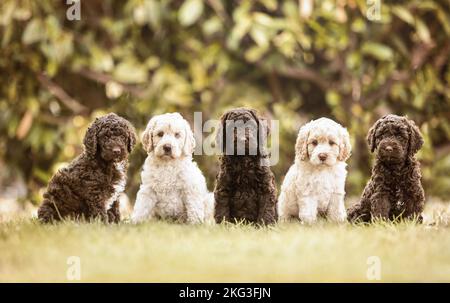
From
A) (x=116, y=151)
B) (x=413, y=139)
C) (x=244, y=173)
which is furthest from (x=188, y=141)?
(x=413, y=139)

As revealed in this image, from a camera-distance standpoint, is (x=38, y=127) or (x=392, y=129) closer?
(x=392, y=129)

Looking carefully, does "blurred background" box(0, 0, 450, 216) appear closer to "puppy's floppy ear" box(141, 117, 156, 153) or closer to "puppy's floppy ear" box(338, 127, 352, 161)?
"puppy's floppy ear" box(141, 117, 156, 153)

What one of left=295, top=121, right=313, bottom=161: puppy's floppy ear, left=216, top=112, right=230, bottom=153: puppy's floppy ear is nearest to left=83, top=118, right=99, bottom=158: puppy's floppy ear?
left=216, top=112, right=230, bottom=153: puppy's floppy ear

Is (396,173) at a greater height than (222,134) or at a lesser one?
lesser

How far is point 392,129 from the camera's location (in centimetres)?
600

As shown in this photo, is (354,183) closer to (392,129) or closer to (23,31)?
(392,129)

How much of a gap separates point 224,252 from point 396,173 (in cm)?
187

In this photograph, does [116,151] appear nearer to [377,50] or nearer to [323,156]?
[323,156]

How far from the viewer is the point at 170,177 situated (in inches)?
252

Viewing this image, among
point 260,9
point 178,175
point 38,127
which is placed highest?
point 260,9

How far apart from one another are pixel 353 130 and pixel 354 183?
76 cm

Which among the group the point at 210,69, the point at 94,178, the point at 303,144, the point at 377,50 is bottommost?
the point at 94,178

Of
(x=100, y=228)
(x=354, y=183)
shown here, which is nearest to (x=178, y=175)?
(x=100, y=228)

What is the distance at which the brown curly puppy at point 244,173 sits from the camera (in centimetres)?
614
